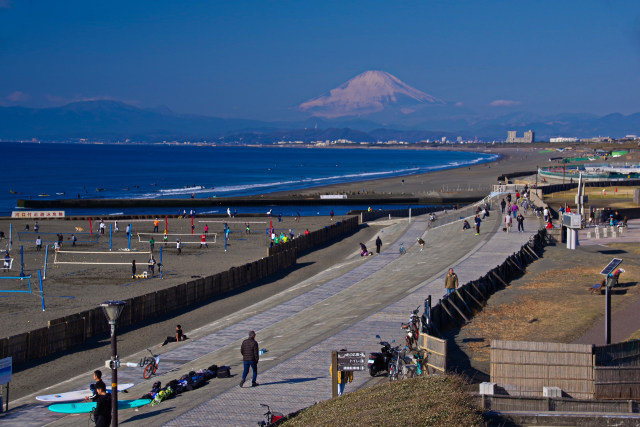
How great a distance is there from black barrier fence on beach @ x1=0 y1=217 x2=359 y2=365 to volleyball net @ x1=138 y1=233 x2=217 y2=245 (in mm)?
10487

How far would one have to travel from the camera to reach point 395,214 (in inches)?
2484

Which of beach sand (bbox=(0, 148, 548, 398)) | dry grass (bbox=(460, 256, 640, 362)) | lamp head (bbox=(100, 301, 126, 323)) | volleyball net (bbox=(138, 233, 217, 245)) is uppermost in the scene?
lamp head (bbox=(100, 301, 126, 323))

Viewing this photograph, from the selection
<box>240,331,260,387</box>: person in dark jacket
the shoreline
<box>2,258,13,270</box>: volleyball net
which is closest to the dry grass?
<box>240,331,260,387</box>: person in dark jacket

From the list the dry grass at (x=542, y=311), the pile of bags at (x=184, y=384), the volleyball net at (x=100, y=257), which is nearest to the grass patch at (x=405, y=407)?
the pile of bags at (x=184, y=384)

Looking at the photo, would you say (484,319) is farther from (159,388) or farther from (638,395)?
(159,388)

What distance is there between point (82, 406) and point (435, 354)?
7.40 m

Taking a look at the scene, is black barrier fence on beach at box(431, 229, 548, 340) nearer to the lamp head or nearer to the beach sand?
the lamp head

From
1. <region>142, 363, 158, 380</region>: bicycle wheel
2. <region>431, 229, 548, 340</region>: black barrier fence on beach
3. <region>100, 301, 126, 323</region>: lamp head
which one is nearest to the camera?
<region>100, 301, 126, 323</region>: lamp head

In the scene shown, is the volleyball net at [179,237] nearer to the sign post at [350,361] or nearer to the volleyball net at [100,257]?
the volleyball net at [100,257]

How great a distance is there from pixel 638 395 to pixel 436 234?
3292 centimetres

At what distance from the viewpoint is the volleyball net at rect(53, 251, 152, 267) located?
131 ft

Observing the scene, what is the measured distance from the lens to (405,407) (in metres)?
10.2

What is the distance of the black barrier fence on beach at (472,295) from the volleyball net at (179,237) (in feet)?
83.5

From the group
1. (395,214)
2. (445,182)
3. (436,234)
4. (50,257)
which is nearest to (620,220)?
(436,234)
